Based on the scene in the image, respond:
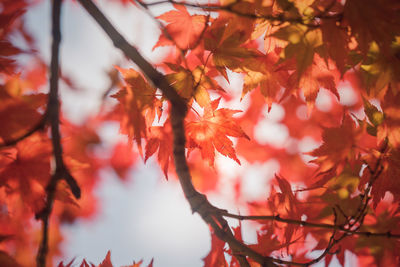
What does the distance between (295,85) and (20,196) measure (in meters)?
1.34

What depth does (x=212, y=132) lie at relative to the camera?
1.29 meters

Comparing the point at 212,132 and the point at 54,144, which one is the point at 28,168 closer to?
the point at 54,144

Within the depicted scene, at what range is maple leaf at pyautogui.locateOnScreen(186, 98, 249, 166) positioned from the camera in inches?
49.5

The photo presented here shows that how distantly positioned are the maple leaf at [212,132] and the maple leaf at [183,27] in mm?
302

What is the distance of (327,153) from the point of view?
1.24 m

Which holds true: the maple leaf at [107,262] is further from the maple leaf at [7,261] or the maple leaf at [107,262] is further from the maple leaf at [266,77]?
the maple leaf at [266,77]

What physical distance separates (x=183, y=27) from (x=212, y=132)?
50 centimetres

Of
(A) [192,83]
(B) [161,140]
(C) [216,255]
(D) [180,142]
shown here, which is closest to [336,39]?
(A) [192,83]

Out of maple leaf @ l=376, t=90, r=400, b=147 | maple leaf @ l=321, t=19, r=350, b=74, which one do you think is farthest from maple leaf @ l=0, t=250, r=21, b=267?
maple leaf @ l=376, t=90, r=400, b=147

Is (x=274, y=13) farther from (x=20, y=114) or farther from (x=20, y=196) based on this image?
(x=20, y=196)

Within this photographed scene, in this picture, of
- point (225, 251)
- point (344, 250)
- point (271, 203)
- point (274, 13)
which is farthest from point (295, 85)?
point (344, 250)

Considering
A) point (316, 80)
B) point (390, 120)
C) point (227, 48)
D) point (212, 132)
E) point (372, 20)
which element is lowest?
point (212, 132)

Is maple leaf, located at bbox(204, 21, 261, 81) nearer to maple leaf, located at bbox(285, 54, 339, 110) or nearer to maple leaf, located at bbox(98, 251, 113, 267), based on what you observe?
maple leaf, located at bbox(285, 54, 339, 110)

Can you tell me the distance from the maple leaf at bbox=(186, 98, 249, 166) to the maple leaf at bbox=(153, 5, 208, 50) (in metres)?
0.30
